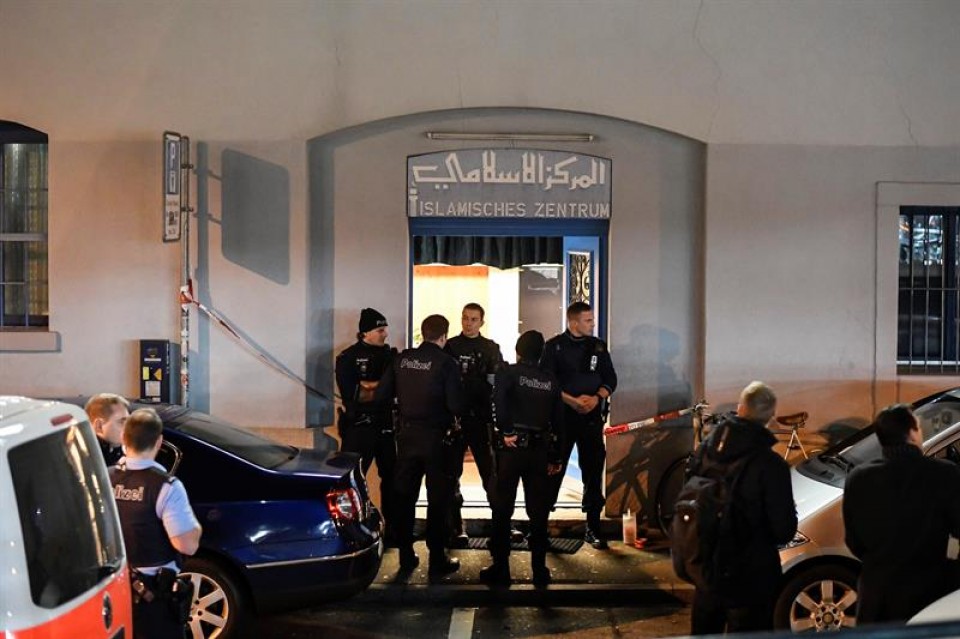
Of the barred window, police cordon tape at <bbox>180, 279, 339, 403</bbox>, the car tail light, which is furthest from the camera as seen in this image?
the barred window

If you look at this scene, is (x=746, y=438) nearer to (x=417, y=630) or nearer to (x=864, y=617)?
(x=864, y=617)

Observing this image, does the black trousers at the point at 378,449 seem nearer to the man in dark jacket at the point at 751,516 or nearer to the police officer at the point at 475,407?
the police officer at the point at 475,407

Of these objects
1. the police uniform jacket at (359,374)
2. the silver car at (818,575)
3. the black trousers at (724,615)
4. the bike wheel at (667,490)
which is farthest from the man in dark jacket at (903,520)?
the police uniform jacket at (359,374)

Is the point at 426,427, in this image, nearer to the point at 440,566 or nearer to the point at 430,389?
the point at 430,389

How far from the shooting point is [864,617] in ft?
16.7

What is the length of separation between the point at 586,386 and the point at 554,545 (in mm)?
1337

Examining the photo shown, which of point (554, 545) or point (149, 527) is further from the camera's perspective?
point (554, 545)

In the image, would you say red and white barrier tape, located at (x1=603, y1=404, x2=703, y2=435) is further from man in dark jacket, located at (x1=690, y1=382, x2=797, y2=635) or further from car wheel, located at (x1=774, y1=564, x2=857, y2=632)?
man in dark jacket, located at (x1=690, y1=382, x2=797, y2=635)

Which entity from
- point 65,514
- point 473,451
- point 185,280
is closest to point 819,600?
point 473,451

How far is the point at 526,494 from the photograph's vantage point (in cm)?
825

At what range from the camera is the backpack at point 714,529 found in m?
5.14

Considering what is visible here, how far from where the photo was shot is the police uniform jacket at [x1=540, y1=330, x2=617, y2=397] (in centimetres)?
918

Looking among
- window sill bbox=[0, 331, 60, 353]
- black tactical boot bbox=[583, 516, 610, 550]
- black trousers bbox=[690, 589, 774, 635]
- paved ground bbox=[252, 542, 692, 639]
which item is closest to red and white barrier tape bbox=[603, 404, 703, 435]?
black tactical boot bbox=[583, 516, 610, 550]

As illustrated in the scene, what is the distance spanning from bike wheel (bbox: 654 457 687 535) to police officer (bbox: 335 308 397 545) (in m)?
2.28
